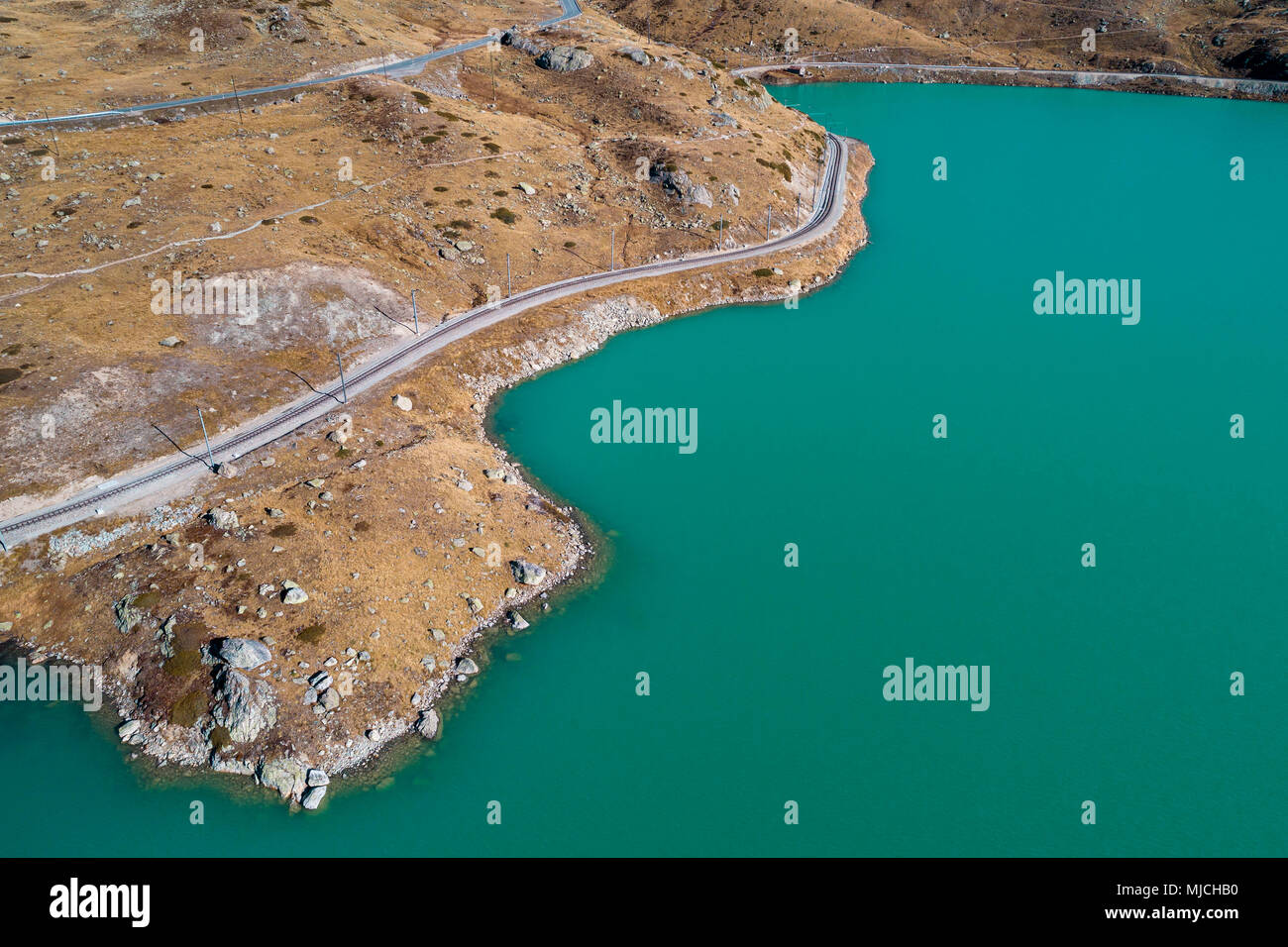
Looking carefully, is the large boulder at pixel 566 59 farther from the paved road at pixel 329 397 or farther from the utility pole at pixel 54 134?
the utility pole at pixel 54 134

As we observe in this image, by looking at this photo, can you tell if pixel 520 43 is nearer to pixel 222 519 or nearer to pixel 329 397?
pixel 329 397

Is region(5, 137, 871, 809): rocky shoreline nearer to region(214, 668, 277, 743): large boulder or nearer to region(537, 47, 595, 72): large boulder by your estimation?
region(214, 668, 277, 743): large boulder

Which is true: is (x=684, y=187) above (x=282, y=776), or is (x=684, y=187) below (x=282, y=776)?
above

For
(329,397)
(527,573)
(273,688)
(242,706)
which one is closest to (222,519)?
(273,688)

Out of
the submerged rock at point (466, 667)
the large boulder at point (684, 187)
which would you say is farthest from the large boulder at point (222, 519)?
the large boulder at point (684, 187)

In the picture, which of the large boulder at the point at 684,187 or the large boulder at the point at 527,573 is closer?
the large boulder at the point at 527,573
